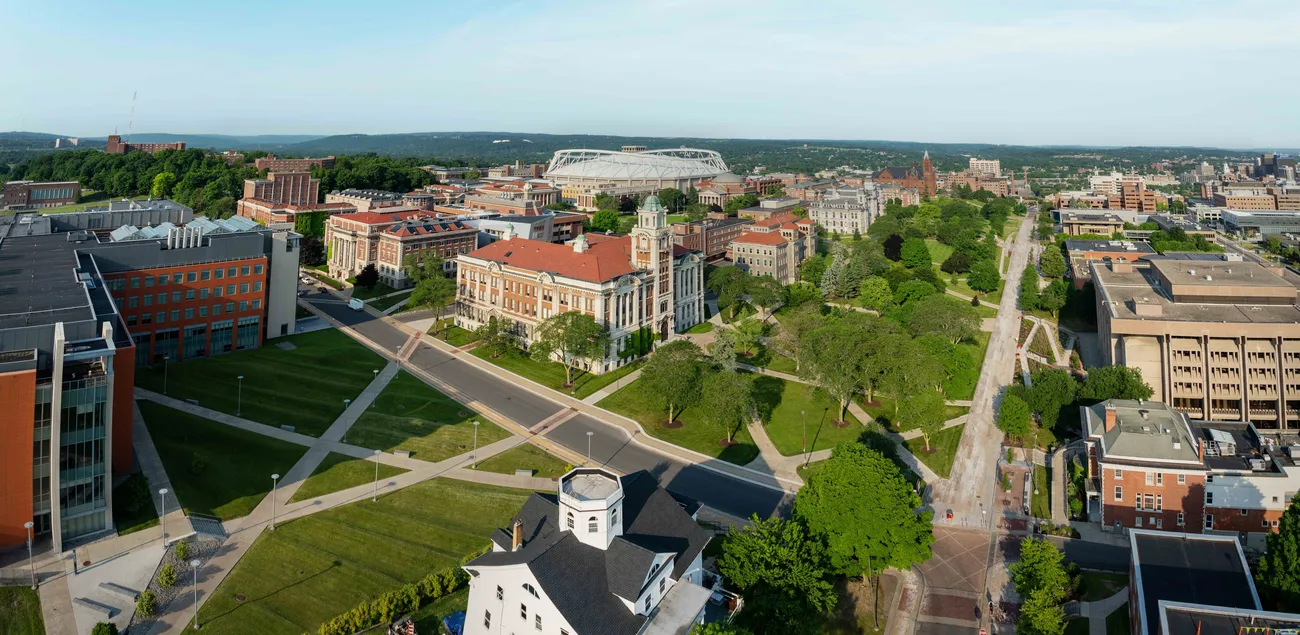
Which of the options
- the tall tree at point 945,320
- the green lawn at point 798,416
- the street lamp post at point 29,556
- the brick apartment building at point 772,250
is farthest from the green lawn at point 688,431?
the brick apartment building at point 772,250

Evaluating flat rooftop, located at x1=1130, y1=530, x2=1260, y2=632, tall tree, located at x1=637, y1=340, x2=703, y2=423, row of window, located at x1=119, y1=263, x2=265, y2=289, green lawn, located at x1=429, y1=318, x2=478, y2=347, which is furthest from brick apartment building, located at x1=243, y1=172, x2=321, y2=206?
flat rooftop, located at x1=1130, y1=530, x2=1260, y2=632

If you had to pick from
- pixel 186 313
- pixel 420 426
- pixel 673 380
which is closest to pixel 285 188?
pixel 186 313

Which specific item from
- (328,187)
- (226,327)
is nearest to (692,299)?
(226,327)

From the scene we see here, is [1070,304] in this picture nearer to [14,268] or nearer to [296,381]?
[296,381]

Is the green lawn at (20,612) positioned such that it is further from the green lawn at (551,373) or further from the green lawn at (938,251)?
the green lawn at (938,251)

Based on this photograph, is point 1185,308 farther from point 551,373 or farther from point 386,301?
point 386,301

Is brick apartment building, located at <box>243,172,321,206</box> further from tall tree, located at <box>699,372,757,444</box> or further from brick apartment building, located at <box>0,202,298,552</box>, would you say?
tall tree, located at <box>699,372,757,444</box>
